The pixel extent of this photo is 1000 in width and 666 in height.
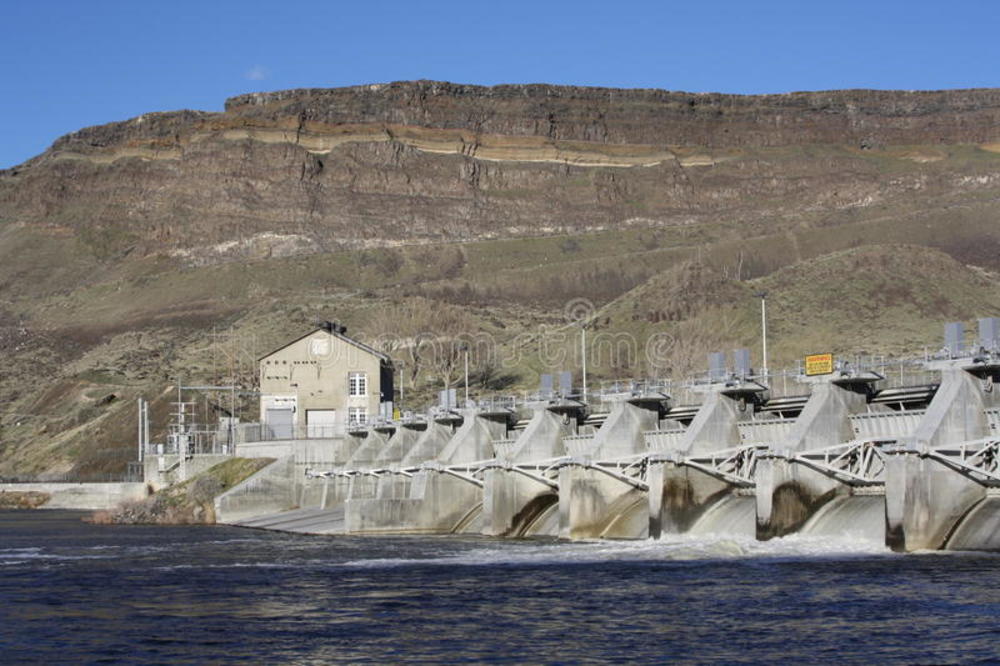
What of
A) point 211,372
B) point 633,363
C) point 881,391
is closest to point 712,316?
point 633,363

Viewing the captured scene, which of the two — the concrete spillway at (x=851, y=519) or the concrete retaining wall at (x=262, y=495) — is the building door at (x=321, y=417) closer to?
the concrete retaining wall at (x=262, y=495)

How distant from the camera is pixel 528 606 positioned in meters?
44.3

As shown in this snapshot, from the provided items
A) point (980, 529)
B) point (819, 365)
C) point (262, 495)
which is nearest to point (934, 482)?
point (980, 529)

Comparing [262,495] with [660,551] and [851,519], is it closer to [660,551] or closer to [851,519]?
[660,551]

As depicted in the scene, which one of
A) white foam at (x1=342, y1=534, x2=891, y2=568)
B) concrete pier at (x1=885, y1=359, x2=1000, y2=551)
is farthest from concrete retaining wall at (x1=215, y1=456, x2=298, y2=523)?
concrete pier at (x1=885, y1=359, x2=1000, y2=551)

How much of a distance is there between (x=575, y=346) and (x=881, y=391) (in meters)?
96.0

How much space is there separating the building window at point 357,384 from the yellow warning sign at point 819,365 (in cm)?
Result: 5482

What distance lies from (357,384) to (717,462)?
5104 cm

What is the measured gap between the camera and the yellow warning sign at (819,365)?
185ft

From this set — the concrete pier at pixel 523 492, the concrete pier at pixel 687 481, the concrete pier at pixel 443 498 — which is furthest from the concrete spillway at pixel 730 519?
the concrete pier at pixel 443 498

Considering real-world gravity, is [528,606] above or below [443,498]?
below

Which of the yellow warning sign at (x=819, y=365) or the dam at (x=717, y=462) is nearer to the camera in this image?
the dam at (x=717, y=462)

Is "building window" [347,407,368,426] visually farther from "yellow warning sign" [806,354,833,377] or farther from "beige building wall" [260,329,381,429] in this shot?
"yellow warning sign" [806,354,833,377]

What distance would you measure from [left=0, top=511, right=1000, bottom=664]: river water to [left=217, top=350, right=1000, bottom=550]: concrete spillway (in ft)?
5.20
